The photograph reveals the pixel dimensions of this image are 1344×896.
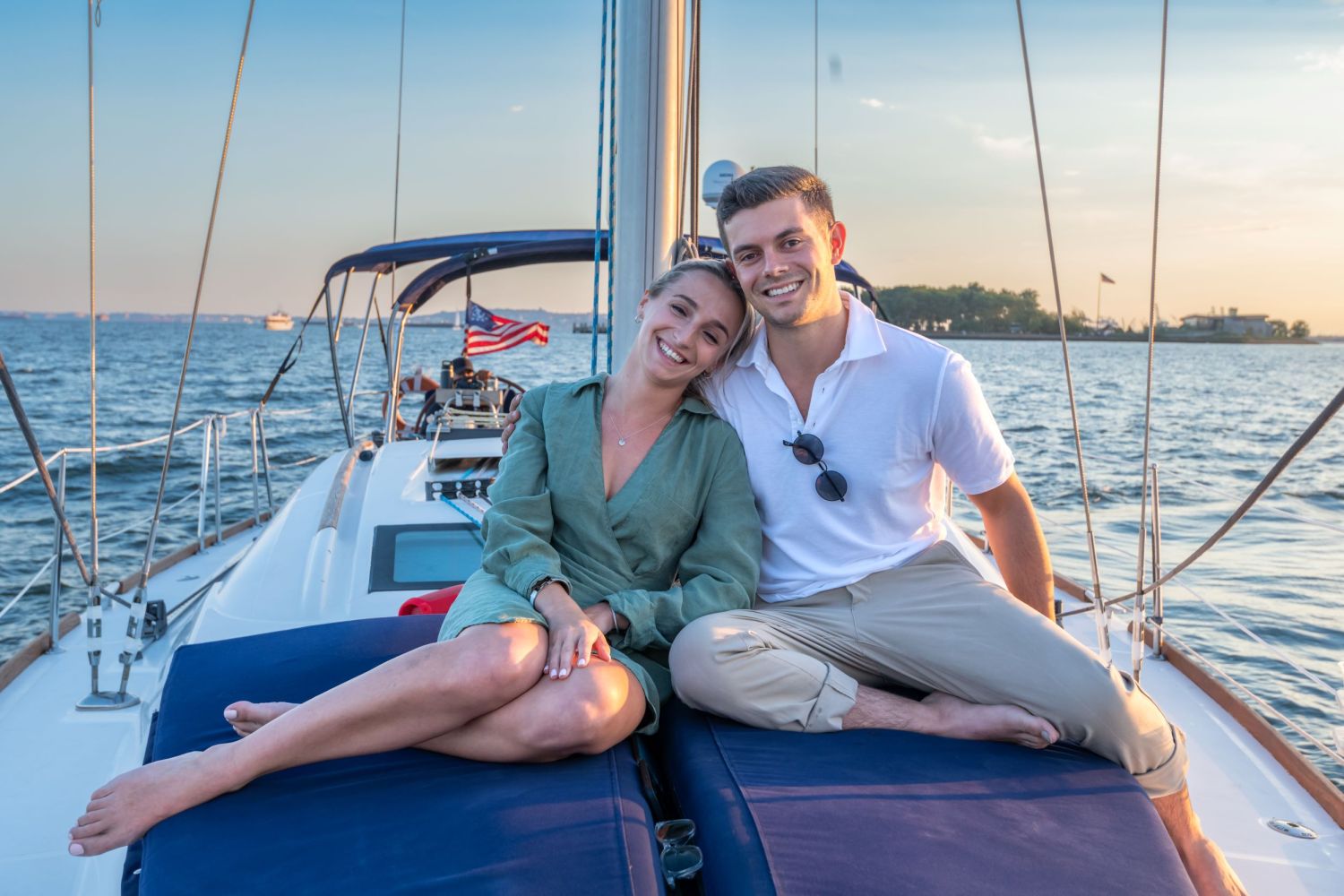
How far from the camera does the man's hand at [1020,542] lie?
7.94ft

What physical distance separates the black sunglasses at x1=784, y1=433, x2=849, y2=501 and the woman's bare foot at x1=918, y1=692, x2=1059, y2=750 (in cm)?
50

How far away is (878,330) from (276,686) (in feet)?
4.98

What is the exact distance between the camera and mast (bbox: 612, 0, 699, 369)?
3.13 metres

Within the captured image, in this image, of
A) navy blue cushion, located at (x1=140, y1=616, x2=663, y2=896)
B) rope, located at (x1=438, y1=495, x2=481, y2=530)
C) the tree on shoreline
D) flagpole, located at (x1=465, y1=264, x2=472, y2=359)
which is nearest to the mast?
rope, located at (x1=438, y1=495, x2=481, y2=530)

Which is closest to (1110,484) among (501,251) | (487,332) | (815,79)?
(487,332)

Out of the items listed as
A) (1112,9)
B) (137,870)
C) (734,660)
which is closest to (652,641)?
(734,660)

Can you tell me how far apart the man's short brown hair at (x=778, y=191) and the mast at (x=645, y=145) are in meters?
0.71

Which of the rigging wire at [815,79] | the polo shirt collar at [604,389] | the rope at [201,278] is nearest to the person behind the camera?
the polo shirt collar at [604,389]

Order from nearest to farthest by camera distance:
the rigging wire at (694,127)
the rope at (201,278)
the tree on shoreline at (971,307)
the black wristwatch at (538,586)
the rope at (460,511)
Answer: the black wristwatch at (538,586) → the rope at (201,278) → the rigging wire at (694,127) → the rope at (460,511) → the tree on shoreline at (971,307)

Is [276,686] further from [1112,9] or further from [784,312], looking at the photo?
[1112,9]

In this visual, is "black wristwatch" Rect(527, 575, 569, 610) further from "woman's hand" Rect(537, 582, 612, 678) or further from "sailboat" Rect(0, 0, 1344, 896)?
"sailboat" Rect(0, 0, 1344, 896)

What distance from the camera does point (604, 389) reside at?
101 inches

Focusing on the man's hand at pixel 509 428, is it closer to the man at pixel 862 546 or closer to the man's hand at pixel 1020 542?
the man at pixel 862 546

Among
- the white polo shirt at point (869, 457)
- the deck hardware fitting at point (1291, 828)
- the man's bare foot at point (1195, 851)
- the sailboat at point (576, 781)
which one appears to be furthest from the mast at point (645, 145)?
the deck hardware fitting at point (1291, 828)
